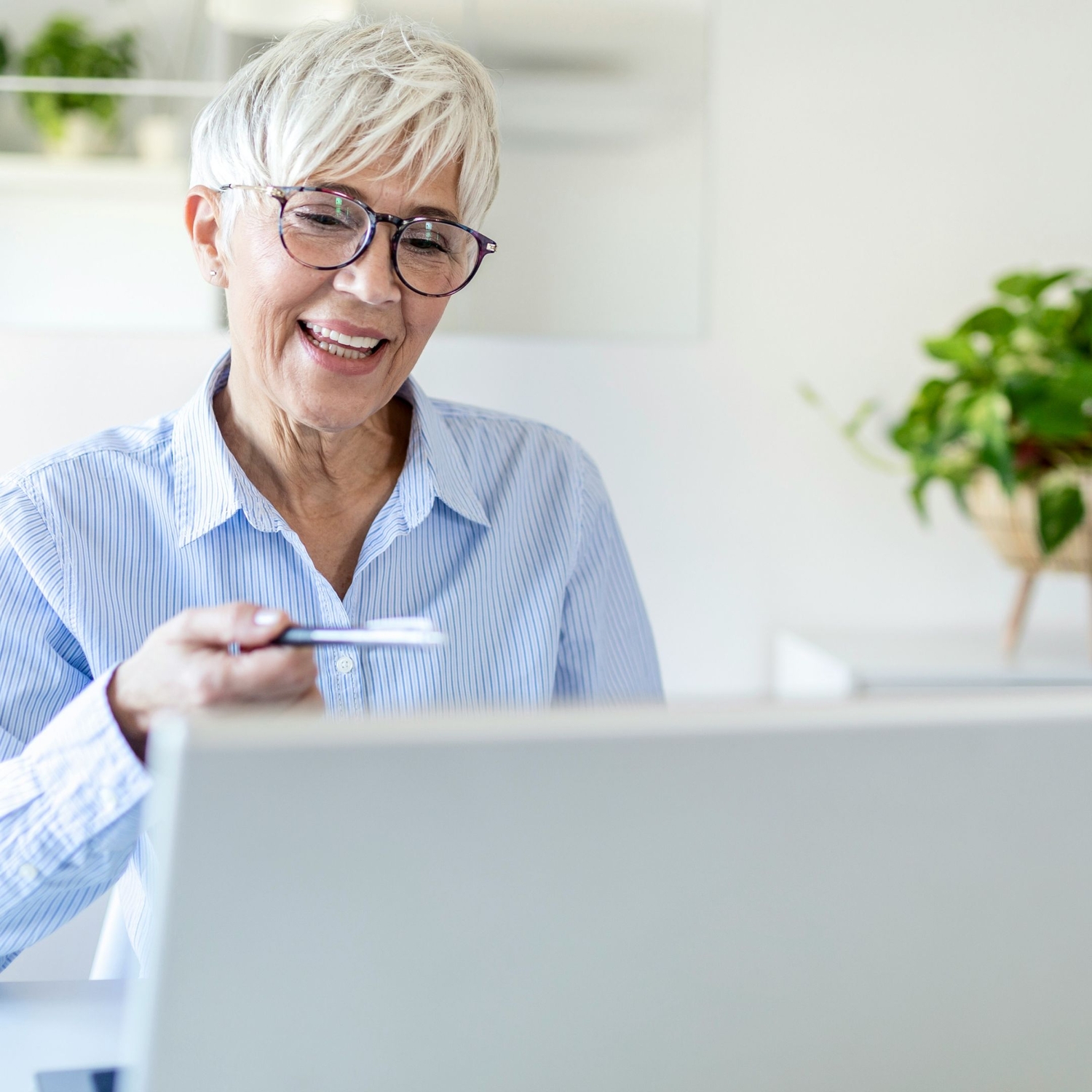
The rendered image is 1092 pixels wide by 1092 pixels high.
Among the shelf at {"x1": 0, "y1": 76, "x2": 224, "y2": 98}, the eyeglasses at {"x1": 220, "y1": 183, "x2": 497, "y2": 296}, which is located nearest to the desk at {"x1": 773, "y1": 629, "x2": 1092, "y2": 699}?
the eyeglasses at {"x1": 220, "y1": 183, "x2": 497, "y2": 296}

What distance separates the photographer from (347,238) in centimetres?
111

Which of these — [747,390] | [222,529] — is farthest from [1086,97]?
[222,529]

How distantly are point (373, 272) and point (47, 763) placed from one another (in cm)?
57

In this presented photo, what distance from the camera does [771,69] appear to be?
244cm

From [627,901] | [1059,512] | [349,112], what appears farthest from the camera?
[1059,512]

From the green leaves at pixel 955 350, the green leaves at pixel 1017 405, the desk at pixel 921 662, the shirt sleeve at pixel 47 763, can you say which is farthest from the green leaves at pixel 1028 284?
the shirt sleeve at pixel 47 763

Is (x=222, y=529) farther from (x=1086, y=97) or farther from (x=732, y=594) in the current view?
(x=1086, y=97)

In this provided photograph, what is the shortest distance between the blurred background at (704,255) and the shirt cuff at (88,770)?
1.72m

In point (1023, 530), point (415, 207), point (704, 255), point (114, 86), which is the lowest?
point (1023, 530)

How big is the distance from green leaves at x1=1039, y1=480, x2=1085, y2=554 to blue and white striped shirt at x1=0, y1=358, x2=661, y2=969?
3.58ft

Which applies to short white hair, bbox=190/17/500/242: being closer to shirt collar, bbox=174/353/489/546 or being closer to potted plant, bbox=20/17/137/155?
shirt collar, bbox=174/353/489/546

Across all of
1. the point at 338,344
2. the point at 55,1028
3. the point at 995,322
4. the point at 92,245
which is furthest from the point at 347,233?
the point at 995,322

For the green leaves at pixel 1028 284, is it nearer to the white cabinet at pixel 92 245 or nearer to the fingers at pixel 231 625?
the white cabinet at pixel 92 245

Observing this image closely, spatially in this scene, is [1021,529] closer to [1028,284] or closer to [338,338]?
[1028,284]
